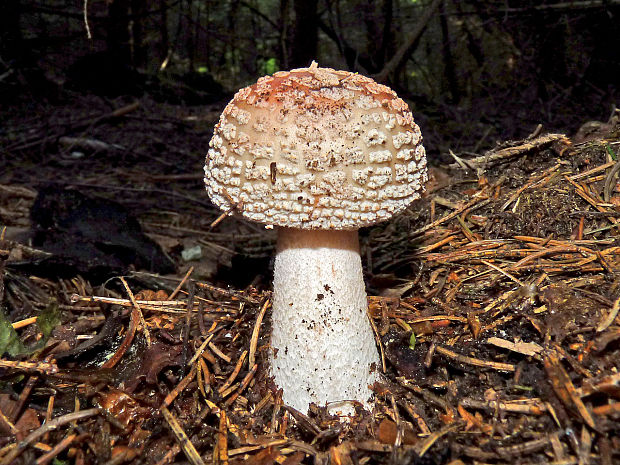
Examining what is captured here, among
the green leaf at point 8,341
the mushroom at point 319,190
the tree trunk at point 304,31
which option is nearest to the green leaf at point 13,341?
the green leaf at point 8,341

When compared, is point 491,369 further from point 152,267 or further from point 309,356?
point 152,267

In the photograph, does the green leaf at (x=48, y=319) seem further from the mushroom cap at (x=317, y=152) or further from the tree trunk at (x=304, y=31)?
the tree trunk at (x=304, y=31)

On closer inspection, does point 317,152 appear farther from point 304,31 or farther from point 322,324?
point 304,31

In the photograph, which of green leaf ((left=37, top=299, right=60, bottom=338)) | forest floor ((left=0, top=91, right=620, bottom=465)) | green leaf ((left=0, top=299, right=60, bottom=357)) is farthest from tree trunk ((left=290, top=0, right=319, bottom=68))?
green leaf ((left=0, top=299, right=60, bottom=357))

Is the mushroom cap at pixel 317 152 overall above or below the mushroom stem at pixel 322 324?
above

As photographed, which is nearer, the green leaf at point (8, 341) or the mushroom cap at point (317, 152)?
the mushroom cap at point (317, 152)

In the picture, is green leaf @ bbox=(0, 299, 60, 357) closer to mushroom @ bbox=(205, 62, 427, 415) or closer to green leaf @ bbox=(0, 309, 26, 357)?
green leaf @ bbox=(0, 309, 26, 357)

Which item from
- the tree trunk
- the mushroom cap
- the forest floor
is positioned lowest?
the forest floor
